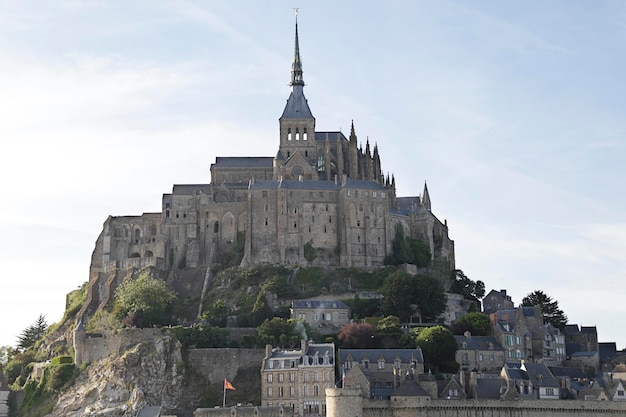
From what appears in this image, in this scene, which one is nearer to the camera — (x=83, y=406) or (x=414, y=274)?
(x=83, y=406)

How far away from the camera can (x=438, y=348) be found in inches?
3361

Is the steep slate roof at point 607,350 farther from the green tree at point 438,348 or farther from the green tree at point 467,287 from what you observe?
the green tree at point 438,348

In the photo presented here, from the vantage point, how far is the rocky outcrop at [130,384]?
8350cm

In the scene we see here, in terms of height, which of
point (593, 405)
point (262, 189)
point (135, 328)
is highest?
point (262, 189)

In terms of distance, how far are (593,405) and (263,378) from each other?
23310 mm

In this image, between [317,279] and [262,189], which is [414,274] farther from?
[262,189]

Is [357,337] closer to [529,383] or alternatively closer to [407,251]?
[529,383]

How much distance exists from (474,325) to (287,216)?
72.7 ft

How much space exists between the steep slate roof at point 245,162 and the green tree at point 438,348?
35.1 metres

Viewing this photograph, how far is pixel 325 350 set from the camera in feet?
265

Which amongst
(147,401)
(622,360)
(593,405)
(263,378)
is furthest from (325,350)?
(622,360)

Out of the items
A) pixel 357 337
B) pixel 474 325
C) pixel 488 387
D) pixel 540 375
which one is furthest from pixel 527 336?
pixel 357 337

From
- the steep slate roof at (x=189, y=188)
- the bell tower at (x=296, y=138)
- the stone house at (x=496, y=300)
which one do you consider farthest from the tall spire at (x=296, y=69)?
the stone house at (x=496, y=300)

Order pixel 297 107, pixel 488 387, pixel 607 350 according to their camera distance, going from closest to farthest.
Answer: pixel 488 387 → pixel 607 350 → pixel 297 107
